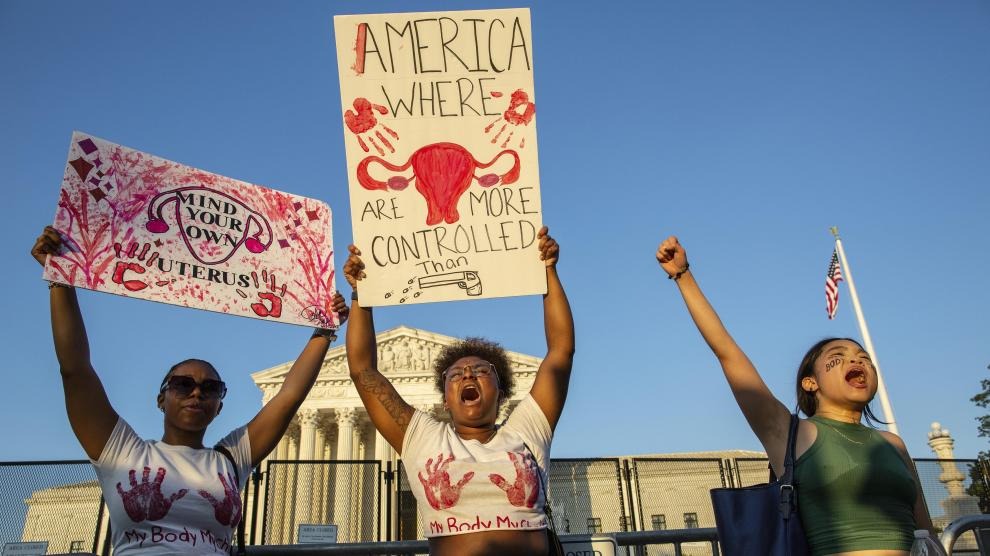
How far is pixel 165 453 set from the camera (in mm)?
2912

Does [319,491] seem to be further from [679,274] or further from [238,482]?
[679,274]

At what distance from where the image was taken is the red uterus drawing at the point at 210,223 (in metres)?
3.77

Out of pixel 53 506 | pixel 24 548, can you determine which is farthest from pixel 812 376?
pixel 53 506

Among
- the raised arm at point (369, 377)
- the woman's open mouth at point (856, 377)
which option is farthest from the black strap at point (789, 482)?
the raised arm at point (369, 377)

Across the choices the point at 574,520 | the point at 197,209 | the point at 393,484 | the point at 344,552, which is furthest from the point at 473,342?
the point at 574,520

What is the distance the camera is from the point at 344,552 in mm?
3971

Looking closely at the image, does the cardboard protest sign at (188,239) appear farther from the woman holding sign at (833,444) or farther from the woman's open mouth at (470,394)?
the woman holding sign at (833,444)

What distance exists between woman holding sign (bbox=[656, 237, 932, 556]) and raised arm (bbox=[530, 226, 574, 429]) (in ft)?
1.67

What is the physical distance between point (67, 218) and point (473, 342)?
205 centimetres

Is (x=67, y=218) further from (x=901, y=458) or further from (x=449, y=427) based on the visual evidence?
(x=901, y=458)

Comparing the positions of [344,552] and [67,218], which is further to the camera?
[344,552]

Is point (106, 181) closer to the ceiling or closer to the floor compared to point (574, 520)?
closer to the ceiling

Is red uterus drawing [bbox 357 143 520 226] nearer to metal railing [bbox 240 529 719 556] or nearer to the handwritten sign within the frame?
metal railing [bbox 240 529 719 556]

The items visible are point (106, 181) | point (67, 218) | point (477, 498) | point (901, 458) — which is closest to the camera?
point (477, 498)
